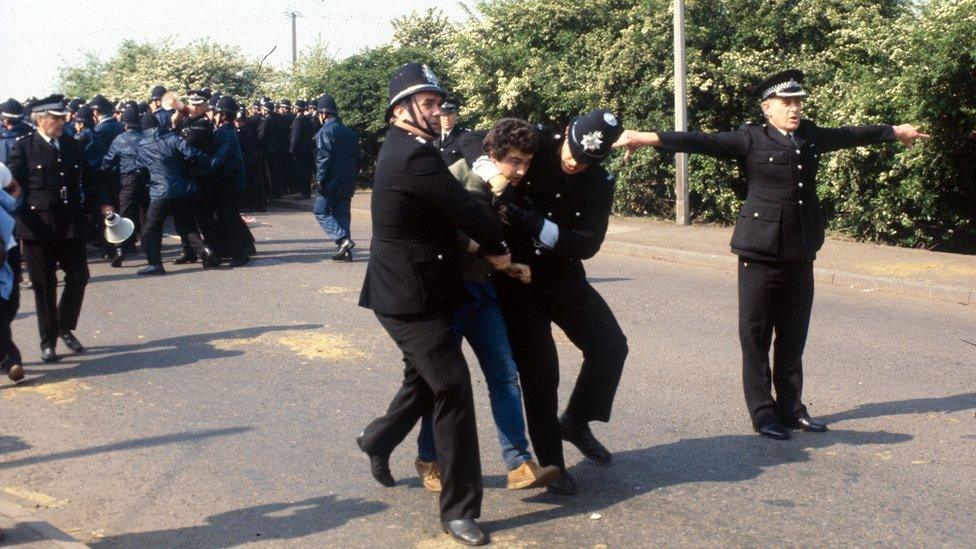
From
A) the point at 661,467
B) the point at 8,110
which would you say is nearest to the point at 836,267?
the point at 661,467

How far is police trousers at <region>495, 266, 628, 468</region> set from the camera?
530 centimetres

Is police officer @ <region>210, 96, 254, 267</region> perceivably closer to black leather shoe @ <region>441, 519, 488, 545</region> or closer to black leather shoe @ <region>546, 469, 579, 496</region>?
black leather shoe @ <region>546, 469, 579, 496</region>

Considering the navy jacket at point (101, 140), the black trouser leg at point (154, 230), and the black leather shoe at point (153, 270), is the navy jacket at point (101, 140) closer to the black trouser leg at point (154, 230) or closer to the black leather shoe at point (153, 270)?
the black trouser leg at point (154, 230)

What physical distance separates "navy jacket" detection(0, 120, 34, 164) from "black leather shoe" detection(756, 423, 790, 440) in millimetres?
6466

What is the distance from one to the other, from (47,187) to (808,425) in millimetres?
5893

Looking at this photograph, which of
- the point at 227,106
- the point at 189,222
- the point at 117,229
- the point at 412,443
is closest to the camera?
the point at 412,443

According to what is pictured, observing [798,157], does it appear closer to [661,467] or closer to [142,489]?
[661,467]

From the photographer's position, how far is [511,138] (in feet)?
16.2

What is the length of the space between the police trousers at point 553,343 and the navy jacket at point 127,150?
949cm

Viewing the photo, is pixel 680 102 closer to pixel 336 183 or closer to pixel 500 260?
pixel 336 183

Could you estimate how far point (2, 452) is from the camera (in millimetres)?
6320

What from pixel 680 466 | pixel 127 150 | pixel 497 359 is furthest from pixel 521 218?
pixel 127 150

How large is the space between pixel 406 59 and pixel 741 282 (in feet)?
63.9

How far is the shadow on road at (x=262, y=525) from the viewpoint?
4906 mm
